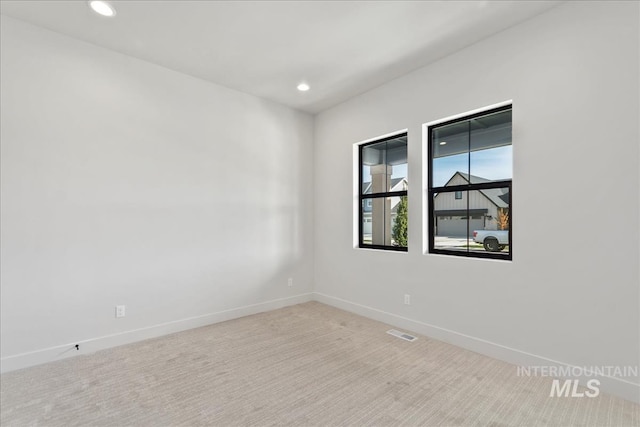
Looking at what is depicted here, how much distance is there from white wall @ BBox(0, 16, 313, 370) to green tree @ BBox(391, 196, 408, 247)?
1611 millimetres

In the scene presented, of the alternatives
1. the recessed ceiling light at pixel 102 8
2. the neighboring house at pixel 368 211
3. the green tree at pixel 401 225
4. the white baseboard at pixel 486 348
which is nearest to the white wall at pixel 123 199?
the recessed ceiling light at pixel 102 8

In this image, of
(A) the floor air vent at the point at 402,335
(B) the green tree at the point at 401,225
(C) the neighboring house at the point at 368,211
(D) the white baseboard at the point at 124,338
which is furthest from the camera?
(C) the neighboring house at the point at 368,211

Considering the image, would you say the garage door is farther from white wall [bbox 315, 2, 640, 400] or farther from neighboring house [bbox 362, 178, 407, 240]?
neighboring house [bbox 362, 178, 407, 240]

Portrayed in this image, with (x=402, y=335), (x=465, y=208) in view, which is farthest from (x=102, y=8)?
(x=402, y=335)

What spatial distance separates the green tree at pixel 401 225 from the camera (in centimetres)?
371

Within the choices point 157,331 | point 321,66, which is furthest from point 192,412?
point 321,66

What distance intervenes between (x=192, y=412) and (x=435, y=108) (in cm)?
339

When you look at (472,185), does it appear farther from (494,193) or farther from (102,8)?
(102,8)

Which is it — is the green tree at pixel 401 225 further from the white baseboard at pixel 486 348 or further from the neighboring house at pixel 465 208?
the white baseboard at pixel 486 348

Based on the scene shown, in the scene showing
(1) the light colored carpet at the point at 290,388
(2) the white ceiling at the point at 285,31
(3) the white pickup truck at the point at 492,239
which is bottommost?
(1) the light colored carpet at the point at 290,388

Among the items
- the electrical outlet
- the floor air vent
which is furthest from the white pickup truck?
the electrical outlet

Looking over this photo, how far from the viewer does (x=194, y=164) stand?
11.6 feet

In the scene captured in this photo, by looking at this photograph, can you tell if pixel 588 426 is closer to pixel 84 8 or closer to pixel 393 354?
pixel 393 354

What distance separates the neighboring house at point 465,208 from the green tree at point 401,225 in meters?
0.43
